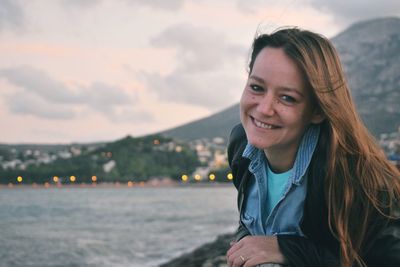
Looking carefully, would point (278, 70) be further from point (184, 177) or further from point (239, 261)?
point (184, 177)

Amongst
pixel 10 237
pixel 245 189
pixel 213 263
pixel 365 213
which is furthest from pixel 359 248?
pixel 10 237

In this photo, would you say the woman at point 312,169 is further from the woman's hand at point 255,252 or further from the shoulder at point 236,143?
the shoulder at point 236,143

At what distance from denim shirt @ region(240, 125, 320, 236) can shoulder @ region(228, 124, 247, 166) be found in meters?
0.11

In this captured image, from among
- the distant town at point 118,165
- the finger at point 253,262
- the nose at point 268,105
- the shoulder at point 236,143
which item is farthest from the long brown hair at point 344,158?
the distant town at point 118,165

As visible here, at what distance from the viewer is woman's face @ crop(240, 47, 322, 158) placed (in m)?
2.36

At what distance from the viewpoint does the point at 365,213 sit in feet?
7.27

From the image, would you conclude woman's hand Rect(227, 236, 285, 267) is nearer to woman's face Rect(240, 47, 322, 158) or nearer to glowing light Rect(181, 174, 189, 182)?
woman's face Rect(240, 47, 322, 158)

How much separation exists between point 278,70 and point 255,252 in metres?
0.65

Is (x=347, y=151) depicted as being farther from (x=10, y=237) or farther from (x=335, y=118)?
(x=10, y=237)

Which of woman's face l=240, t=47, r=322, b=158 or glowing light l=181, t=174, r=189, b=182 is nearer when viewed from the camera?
woman's face l=240, t=47, r=322, b=158

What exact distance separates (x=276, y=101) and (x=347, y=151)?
0.31 metres

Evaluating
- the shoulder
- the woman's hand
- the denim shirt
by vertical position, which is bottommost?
the woman's hand

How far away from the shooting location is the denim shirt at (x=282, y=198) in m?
2.36

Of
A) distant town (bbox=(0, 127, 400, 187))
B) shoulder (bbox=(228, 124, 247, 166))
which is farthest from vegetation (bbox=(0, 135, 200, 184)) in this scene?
shoulder (bbox=(228, 124, 247, 166))
